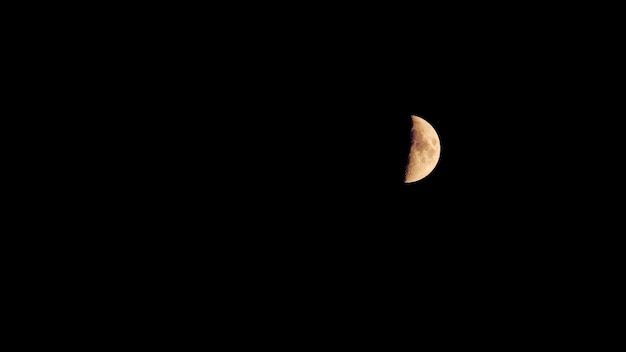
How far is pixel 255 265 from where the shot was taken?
3.02 m

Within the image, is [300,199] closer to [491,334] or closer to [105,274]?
[105,274]

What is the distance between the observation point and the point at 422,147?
2.22 metres

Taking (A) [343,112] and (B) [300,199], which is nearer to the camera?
(A) [343,112]

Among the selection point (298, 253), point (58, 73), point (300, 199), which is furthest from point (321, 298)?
point (58, 73)

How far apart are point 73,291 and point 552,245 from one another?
3861mm

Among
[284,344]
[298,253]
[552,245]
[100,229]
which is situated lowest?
[284,344]

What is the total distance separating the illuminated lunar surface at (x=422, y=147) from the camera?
87.4 inches

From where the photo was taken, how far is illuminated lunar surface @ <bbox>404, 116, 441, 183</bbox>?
2.22 m

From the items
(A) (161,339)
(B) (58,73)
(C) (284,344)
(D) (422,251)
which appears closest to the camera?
(B) (58,73)

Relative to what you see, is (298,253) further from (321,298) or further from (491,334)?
(491,334)

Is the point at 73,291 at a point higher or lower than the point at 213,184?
lower

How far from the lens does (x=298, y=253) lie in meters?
3.09

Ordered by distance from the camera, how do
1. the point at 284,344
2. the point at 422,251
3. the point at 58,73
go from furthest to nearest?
the point at 422,251, the point at 284,344, the point at 58,73

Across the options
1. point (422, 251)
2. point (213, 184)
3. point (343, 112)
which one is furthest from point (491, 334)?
point (213, 184)
